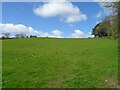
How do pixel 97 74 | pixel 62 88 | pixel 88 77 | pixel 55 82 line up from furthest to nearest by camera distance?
pixel 97 74 < pixel 88 77 < pixel 55 82 < pixel 62 88

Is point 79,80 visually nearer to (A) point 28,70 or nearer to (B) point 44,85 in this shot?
(B) point 44,85

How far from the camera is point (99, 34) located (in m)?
162

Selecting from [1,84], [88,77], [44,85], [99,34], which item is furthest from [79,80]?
[99,34]

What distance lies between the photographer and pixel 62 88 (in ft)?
39.2

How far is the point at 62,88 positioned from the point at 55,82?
131cm

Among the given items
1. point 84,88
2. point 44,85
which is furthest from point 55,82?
point 84,88

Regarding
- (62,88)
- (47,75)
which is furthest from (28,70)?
(62,88)

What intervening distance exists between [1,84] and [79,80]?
13.0ft

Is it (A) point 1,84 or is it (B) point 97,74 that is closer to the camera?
(A) point 1,84

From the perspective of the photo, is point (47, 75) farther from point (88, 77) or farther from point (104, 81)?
point (104, 81)

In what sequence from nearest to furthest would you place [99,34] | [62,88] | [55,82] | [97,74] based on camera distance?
1. [62,88]
2. [55,82]
3. [97,74]
4. [99,34]

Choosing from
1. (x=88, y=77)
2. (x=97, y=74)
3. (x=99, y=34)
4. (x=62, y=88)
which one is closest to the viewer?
(x=62, y=88)

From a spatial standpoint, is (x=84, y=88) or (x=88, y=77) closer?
(x=84, y=88)

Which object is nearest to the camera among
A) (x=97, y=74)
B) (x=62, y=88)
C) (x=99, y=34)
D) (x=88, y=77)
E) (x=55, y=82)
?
(x=62, y=88)
